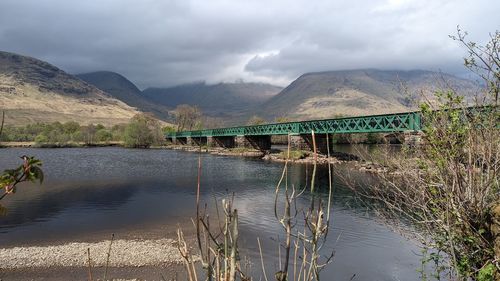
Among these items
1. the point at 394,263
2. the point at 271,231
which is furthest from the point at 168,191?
the point at 394,263

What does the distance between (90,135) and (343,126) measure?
369 ft

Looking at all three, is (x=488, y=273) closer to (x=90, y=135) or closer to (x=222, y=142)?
(x=222, y=142)

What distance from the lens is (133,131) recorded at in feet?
422

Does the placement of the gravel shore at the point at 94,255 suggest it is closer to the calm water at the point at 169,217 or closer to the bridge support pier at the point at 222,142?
the calm water at the point at 169,217

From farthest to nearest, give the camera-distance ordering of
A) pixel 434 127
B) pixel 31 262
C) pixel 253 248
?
1. pixel 253 248
2. pixel 31 262
3. pixel 434 127

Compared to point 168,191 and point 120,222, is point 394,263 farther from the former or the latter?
point 168,191

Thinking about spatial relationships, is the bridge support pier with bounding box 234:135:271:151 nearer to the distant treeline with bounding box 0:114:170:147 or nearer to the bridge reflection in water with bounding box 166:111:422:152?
the bridge reflection in water with bounding box 166:111:422:152

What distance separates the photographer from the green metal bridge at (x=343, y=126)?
157 feet

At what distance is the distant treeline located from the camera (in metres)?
130

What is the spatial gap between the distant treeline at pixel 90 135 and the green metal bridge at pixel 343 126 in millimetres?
33019

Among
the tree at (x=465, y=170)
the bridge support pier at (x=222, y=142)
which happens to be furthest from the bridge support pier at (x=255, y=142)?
the tree at (x=465, y=170)

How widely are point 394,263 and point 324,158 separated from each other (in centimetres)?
4682

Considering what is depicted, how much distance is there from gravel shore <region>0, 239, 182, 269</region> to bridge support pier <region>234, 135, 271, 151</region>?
7491 cm

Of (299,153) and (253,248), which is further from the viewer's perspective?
(299,153)
